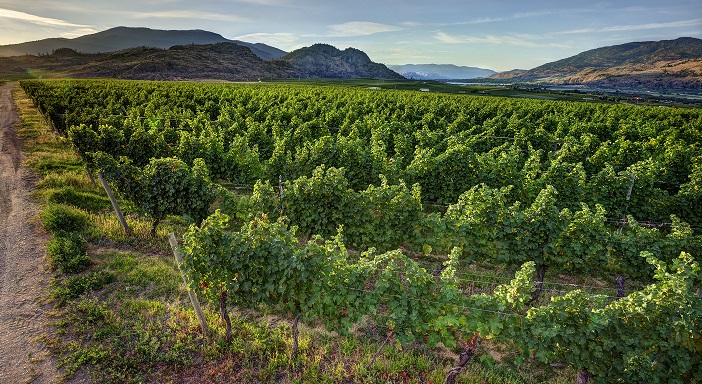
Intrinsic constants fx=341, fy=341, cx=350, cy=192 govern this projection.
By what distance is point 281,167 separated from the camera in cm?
1446

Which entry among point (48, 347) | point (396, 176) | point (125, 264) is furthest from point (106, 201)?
point (396, 176)

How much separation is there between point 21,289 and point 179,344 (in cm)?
522

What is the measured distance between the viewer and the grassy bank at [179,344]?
6801 millimetres

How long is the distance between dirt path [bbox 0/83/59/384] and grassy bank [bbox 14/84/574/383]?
12.4 inches

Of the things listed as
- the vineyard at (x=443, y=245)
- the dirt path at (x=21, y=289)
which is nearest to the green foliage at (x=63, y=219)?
the vineyard at (x=443, y=245)

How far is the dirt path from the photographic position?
6.71 meters

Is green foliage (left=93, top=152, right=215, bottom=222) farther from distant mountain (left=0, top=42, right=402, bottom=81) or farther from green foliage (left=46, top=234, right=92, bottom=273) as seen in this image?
distant mountain (left=0, top=42, right=402, bottom=81)

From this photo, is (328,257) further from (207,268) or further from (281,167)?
(281,167)

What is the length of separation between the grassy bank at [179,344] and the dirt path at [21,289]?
315mm

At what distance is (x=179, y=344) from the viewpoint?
7.36 m

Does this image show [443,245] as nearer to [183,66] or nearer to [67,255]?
[67,255]

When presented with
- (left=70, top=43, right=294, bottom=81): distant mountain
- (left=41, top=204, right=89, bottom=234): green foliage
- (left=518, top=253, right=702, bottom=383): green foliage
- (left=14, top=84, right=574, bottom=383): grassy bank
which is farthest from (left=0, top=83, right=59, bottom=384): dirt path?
(left=70, top=43, right=294, bottom=81): distant mountain

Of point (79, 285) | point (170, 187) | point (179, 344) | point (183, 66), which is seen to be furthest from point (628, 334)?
point (183, 66)

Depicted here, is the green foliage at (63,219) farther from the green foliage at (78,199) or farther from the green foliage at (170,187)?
the green foliage at (170,187)
